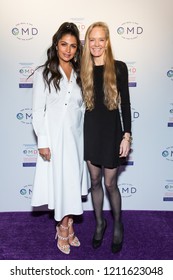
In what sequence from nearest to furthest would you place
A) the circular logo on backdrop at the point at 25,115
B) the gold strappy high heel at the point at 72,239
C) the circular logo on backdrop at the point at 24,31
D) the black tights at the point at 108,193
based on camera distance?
the black tights at the point at 108,193 < the gold strappy high heel at the point at 72,239 < the circular logo on backdrop at the point at 24,31 < the circular logo on backdrop at the point at 25,115

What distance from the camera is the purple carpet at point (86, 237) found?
7.70 ft

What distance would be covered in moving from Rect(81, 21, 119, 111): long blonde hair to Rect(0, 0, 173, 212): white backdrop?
0.57 meters

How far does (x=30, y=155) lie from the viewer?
2.89 metres

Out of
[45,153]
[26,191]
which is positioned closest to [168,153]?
[45,153]

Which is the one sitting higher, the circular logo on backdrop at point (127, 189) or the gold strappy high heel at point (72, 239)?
the circular logo on backdrop at point (127, 189)

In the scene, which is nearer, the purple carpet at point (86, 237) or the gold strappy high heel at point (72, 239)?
the purple carpet at point (86, 237)

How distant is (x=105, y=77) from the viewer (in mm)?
2082

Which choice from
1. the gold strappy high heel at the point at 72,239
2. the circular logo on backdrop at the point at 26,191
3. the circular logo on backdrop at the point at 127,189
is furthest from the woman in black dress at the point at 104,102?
the circular logo on backdrop at the point at 26,191

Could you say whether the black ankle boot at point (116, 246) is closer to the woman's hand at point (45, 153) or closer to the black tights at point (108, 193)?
the black tights at point (108, 193)

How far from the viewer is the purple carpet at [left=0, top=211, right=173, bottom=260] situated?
2348 mm

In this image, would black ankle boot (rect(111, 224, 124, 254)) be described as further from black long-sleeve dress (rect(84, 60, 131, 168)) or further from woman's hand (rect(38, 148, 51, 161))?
woman's hand (rect(38, 148, 51, 161))

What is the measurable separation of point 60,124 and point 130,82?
3.00 ft

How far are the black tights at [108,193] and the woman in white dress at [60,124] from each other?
0.13 metres

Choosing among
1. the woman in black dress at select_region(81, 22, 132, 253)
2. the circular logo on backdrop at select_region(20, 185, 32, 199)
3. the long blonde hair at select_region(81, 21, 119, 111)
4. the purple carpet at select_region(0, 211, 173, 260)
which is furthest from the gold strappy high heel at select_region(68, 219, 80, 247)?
the long blonde hair at select_region(81, 21, 119, 111)
